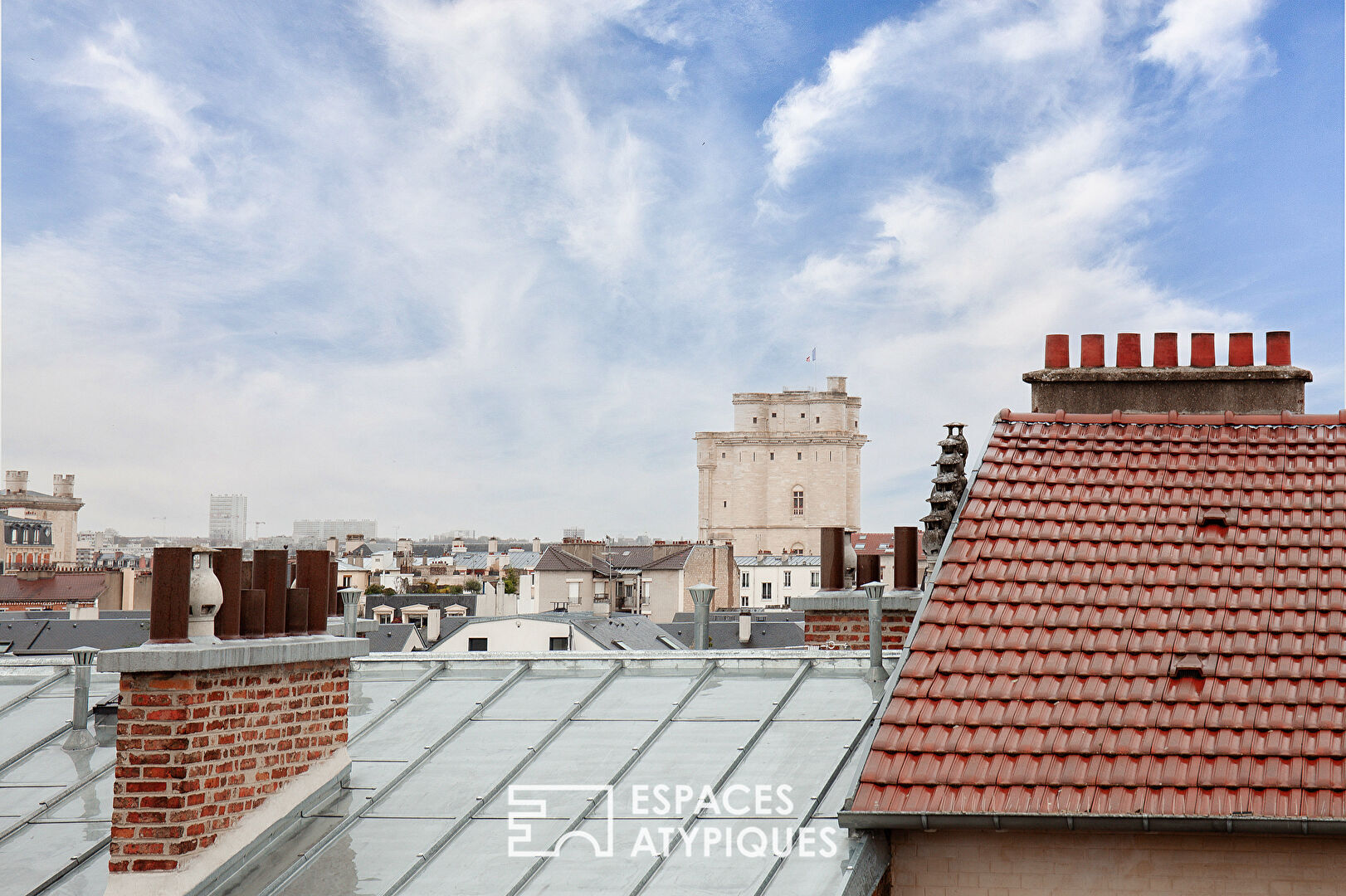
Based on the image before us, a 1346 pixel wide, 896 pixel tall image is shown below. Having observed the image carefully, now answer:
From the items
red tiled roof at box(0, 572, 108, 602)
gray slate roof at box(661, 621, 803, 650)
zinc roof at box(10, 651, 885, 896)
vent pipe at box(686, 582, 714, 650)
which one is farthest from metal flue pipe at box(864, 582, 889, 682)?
red tiled roof at box(0, 572, 108, 602)

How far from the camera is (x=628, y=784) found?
310 inches

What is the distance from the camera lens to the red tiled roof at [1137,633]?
21.7 feet

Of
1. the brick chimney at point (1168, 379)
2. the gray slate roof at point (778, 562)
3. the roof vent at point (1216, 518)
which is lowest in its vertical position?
the gray slate roof at point (778, 562)

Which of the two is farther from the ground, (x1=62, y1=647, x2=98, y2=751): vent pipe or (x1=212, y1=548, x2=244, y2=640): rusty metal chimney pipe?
(x1=212, y1=548, x2=244, y2=640): rusty metal chimney pipe

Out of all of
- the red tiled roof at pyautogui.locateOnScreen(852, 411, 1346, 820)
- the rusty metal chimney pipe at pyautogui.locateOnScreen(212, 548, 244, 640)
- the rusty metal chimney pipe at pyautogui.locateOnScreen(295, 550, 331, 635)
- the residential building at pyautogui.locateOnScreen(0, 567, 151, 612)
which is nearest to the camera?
the red tiled roof at pyautogui.locateOnScreen(852, 411, 1346, 820)

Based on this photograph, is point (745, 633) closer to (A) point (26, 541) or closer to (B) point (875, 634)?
(B) point (875, 634)

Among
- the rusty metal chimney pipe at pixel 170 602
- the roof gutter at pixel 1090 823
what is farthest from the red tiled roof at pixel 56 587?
the roof gutter at pixel 1090 823

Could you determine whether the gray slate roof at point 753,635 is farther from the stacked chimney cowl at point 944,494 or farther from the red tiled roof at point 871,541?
the red tiled roof at point 871,541

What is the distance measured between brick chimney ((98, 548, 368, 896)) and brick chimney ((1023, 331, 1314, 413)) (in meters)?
6.28

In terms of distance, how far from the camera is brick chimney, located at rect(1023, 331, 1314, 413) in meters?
9.92

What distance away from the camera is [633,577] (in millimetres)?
74875

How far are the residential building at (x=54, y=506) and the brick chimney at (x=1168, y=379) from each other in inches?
4232

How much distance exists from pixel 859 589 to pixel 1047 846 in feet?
13.7

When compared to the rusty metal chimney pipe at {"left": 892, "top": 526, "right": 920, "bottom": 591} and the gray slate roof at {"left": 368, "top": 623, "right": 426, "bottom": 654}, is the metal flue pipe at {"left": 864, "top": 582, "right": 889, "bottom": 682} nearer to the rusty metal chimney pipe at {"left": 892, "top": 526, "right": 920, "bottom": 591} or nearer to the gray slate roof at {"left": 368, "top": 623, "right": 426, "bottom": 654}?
the rusty metal chimney pipe at {"left": 892, "top": 526, "right": 920, "bottom": 591}
